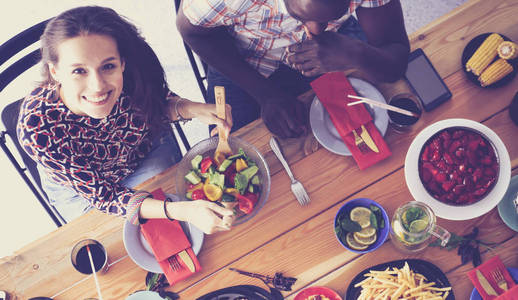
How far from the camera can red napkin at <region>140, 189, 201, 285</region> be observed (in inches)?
51.2

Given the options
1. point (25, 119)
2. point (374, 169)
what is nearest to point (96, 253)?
point (25, 119)

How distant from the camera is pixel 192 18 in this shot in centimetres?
142

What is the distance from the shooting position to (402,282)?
1177 millimetres

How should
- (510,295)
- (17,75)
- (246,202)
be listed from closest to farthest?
1. (510,295)
2. (246,202)
3. (17,75)

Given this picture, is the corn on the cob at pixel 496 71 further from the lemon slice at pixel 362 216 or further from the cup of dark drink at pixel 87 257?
the cup of dark drink at pixel 87 257

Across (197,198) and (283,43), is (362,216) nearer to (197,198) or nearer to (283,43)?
(197,198)

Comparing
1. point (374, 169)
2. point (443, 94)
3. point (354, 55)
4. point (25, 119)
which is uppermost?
point (25, 119)

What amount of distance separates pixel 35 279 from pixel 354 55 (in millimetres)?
1404

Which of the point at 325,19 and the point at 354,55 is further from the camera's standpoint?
the point at 354,55

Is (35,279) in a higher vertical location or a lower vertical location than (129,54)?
lower

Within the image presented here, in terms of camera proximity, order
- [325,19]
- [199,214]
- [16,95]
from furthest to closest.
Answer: [16,95], [199,214], [325,19]

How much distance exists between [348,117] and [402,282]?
567 mm

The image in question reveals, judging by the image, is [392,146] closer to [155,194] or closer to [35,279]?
[155,194]

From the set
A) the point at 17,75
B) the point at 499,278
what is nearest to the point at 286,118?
the point at 499,278
